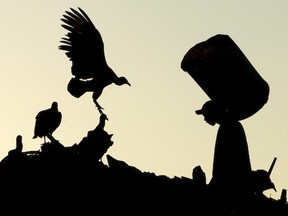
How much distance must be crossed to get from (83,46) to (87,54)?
0.55 feet

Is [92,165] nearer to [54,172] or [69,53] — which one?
[54,172]

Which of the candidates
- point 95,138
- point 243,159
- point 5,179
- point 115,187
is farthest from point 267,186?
point 95,138

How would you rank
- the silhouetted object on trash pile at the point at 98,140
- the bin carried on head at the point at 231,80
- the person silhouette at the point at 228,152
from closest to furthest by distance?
1. the person silhouette at the point at 228,152
2. the bin carried on head at the point at 231,80
3. the silhouetted object on trash pile at the point at 98,140

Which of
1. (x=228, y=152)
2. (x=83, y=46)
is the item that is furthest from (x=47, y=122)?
(x=228, y=152)

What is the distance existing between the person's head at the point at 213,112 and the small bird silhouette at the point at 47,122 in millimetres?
11489

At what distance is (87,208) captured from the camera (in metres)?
7.48

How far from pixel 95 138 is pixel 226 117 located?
603cm

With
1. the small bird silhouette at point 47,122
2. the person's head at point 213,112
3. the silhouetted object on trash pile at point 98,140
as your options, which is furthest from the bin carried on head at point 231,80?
the small bird silhouette at point 47,122

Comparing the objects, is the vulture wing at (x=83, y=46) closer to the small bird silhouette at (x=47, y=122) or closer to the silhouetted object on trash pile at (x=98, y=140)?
the silhouetted object on trash pile at (x=98, y=140)

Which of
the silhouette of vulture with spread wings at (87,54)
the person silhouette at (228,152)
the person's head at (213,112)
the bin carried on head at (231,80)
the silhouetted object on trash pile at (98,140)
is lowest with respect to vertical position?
the person silhouette at (228,152)

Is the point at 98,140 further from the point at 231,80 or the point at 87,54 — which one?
the point at 231,80

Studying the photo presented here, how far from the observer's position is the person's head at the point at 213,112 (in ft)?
24.6

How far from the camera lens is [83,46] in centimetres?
1362

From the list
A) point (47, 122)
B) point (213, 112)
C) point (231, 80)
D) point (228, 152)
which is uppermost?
point (47, 122)
